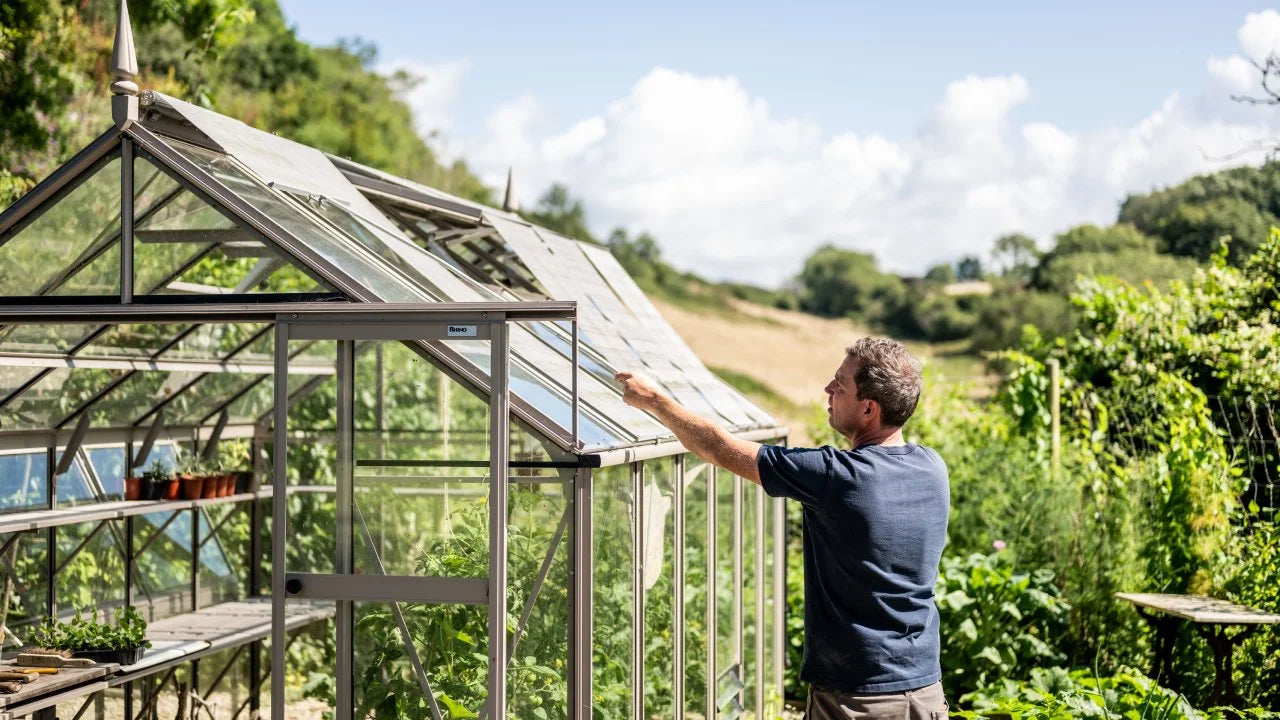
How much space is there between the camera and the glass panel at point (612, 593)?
14.8 ft

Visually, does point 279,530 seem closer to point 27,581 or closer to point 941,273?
point 27,581

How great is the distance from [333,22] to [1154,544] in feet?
160

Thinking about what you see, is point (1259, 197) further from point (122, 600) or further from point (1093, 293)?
point (122, 600)

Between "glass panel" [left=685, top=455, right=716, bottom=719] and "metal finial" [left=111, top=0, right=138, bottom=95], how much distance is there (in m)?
2.75

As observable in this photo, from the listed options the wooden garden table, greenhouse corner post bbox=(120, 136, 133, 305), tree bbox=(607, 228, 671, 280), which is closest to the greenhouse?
greenhouse corner post bbox=(120, 136, 133, 305)

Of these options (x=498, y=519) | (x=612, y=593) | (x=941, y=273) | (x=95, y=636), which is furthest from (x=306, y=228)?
(x=941, y=273)

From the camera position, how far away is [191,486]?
707 cm

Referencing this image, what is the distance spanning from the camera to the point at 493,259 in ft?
23.5

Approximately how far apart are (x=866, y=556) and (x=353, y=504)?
1.96 m

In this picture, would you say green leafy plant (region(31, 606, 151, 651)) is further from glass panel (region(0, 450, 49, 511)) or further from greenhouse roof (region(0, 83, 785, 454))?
greenhouse roof (region(0, 83, 785, 454))

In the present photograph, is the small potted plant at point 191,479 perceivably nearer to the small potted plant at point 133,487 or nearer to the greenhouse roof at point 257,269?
the small potted plant at point 133,487

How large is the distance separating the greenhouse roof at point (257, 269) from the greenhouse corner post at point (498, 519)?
15 cm

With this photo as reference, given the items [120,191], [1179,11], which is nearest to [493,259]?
[120,191]

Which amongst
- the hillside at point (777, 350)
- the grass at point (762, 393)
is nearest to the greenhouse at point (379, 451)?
the hillside at point (777, 350)
